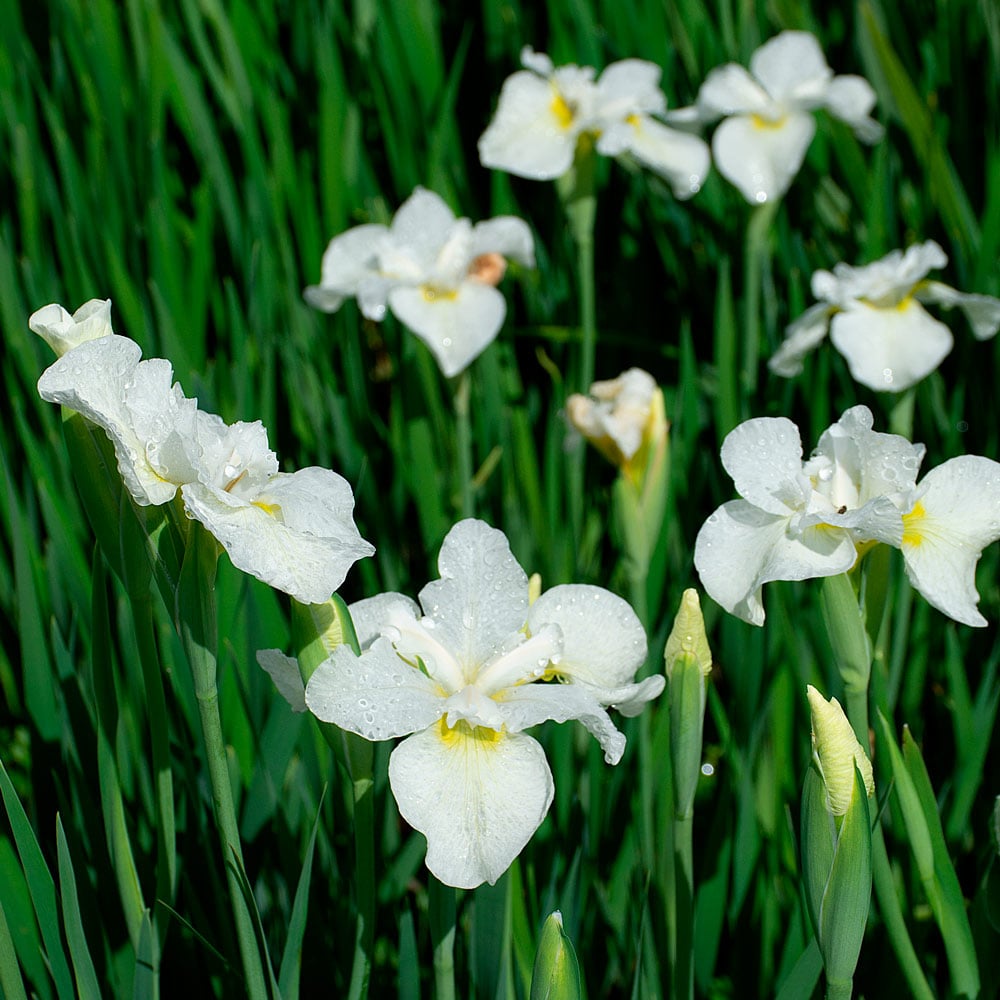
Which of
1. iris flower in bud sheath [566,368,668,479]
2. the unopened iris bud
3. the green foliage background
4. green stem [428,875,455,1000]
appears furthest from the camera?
iris flower in bud sheath [566,368,668,479]

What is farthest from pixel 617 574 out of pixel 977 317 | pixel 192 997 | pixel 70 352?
pixel 70 352

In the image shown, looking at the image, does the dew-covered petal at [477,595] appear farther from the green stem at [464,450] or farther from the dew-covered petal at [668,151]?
the dew-covered petal at [668,151]

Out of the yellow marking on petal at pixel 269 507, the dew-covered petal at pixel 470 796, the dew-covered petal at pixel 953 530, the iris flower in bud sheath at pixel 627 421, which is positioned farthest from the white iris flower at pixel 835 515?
the iris flower in bud sheath at pixel 627 421

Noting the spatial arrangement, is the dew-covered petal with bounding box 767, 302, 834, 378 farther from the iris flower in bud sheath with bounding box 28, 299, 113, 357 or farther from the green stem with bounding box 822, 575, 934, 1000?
the iris flower in bud sheath with bounding box 28, 299, 113, 357

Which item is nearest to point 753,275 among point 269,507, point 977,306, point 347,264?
point 977,306

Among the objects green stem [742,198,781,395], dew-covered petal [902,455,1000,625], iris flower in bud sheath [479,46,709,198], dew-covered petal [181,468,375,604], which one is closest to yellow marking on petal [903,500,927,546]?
dew-covered petal [902,455,1000,625]

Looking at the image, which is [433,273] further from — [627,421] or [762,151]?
[762,151]
